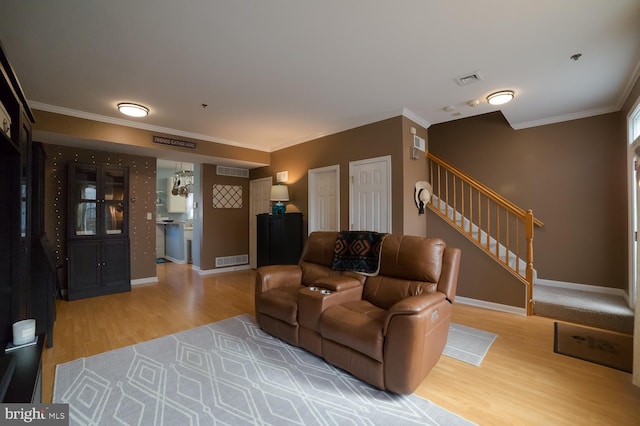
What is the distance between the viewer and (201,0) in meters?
1.81

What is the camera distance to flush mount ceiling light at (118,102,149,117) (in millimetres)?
3446

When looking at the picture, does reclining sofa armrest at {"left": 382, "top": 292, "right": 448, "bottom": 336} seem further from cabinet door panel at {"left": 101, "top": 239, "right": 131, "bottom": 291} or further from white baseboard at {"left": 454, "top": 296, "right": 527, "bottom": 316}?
cabinet door panel at {"left": 101, "top": 239, "right": 131, "bottom": 291}

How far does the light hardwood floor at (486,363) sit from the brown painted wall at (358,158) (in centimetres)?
170

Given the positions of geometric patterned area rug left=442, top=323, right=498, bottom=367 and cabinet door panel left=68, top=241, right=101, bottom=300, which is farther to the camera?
cabinet door panel left=68, top=241, right=101, bottom=300

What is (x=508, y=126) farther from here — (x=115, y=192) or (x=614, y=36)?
(x=115, y=192)

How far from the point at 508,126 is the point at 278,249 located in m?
4.34

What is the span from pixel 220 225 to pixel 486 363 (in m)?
5.21

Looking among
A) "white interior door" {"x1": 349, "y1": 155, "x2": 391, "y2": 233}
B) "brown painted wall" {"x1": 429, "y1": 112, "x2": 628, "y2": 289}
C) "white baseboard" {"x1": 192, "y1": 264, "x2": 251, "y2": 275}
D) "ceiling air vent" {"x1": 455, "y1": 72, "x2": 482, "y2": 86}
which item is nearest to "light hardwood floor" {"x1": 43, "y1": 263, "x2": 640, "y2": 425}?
"brown painted wall" {"x1": 429, "y1": 112, "x2": 628, "y2": 289}

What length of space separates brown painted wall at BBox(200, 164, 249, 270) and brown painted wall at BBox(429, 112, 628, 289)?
15.1 ft

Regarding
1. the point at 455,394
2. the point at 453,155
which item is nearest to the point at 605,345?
the point at 455,394

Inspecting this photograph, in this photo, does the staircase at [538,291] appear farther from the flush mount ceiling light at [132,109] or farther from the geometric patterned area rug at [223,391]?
the flush mount ceiling light at [132,109]

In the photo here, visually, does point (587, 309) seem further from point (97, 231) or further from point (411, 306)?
point (97, 231)

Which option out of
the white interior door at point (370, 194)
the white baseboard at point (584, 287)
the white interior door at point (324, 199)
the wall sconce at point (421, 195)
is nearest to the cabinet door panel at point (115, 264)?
the white interior door at point (324, 199)

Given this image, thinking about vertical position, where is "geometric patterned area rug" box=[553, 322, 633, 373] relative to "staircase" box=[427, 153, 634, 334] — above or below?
below
